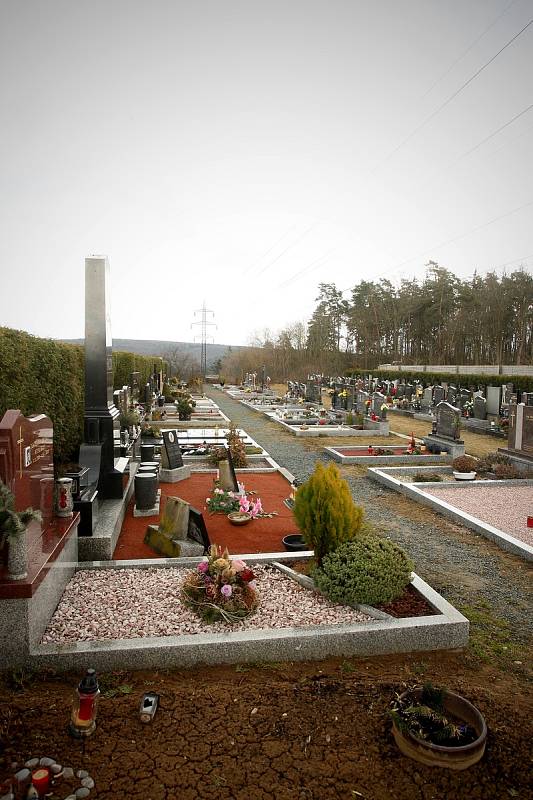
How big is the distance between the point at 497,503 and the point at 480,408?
11983 mm

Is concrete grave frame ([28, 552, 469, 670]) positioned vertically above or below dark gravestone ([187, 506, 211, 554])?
below

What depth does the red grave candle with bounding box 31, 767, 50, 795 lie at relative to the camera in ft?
9.07

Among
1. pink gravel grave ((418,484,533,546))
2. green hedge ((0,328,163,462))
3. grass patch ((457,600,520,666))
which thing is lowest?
grass patch ((457,600,520,666))

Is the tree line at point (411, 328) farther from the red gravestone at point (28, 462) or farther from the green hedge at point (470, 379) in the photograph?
the red gravestone at point (28, 462)

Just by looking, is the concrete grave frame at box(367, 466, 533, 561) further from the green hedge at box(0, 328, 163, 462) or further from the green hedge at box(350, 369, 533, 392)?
the green hedge at box(350, 369, 533, 392)

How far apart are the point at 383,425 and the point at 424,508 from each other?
30.3 ft

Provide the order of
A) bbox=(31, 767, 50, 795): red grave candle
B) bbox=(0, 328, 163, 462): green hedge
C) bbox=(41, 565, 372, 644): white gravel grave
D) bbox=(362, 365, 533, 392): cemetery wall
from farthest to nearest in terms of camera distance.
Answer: bbox=(362, 365, 533, 392): cemetery wall < bbox=(0, 328, 163, 462): green hedge < bbox=(41, 565, 372, 644): white gravel grave < bbox=(31, 767, 50, 795): red grave candle

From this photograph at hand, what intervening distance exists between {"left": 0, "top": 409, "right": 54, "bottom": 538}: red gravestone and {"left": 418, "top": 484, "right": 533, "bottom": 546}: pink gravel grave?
6.47 metres

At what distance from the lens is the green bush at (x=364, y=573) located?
496 cm

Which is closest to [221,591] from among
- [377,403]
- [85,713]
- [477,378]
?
[85,713]

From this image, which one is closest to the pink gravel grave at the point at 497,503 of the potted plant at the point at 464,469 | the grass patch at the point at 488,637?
the potted plant at the point at 464,469

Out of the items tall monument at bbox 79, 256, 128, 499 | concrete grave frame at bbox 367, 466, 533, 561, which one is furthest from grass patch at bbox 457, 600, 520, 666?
tall monument at bbox 79, 256, 128, 499

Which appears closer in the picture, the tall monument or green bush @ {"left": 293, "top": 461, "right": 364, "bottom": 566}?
green bush @ {"left": 293, "top": 461, "right": 364, "bottom": 566}

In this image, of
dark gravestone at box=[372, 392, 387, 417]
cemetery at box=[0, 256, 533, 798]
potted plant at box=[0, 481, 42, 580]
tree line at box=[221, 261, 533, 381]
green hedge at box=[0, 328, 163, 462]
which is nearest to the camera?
potted plant at box=[0, 481, 42, 580]
